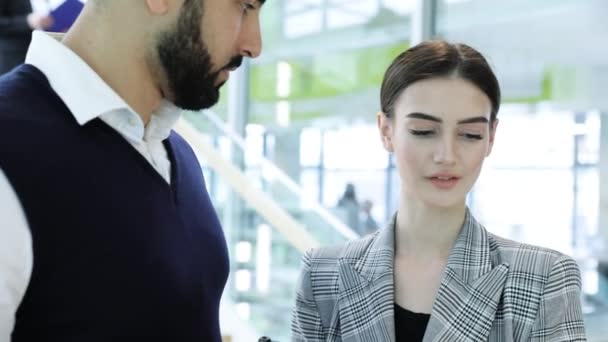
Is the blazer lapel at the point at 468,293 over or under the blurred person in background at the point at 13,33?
under

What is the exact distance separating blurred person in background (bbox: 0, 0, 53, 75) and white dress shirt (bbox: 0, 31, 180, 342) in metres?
2.57

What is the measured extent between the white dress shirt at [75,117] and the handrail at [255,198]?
2550 mm

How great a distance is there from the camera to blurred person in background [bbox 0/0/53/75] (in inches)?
148

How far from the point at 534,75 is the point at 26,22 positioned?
2641 mm

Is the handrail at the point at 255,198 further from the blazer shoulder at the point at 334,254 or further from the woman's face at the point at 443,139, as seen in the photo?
the woman's face at the point at 443,139

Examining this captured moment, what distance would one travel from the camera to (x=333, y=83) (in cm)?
637

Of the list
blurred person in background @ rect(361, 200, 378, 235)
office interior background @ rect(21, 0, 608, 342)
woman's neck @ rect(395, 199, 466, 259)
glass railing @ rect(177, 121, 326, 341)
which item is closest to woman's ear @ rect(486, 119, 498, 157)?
woman's neck @ rect(395, 199, 466, 259)

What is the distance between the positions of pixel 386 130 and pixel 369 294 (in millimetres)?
357

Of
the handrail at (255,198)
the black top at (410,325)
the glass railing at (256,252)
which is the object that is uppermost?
the black top at (410,325)

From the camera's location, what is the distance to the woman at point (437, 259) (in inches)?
61.5

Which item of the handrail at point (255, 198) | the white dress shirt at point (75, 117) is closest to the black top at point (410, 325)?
the white dress shirt at point (75, 117)

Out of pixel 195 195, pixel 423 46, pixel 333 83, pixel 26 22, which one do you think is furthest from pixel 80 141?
pixel 333 83

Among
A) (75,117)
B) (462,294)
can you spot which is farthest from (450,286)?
(75,117)

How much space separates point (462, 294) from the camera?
5.31ft
